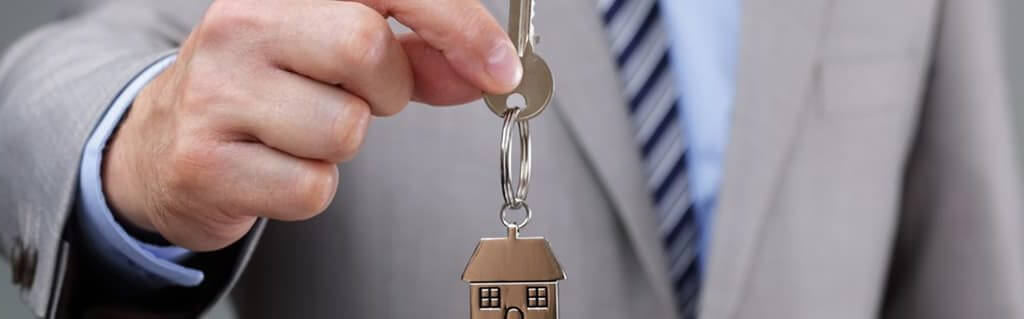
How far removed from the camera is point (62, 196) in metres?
0.68

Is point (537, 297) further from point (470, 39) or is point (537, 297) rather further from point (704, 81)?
point (704, 81)

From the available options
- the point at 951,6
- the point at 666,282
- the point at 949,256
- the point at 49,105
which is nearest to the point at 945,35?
the point at 951,6

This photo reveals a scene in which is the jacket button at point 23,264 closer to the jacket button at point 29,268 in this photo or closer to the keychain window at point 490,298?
the jacket button at point 29,268

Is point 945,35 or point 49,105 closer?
point 49,105

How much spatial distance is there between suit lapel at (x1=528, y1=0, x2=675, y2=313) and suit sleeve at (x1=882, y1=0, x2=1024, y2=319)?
0.32 meters

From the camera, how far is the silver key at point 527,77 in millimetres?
525

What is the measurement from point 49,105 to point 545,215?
0.39 meters

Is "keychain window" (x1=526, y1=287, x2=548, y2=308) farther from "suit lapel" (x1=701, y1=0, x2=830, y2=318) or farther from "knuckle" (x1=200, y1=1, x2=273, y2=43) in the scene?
"suit lapel" (x1=701, y1=0, x2=830, y2=318)

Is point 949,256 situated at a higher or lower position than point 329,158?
lower

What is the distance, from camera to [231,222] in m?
0.60

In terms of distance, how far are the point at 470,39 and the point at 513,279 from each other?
0.38 ft

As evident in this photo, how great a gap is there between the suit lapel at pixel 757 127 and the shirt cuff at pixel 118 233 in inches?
16.6

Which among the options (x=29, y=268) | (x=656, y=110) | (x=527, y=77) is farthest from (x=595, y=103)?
(x=29, y=268)

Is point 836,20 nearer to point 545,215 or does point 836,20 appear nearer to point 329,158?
point 545,215
